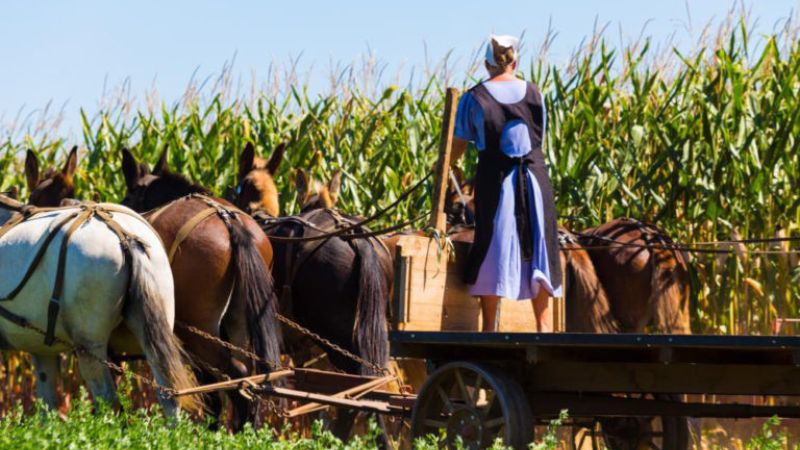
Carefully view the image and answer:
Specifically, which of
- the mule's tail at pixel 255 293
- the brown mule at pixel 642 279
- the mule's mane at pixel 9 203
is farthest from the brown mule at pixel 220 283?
the brown mule at pixel 642 279

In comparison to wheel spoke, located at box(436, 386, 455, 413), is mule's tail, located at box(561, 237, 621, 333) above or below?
above

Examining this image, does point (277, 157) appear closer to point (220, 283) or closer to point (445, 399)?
point (220, 283)

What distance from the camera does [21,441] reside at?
5441 millimetres

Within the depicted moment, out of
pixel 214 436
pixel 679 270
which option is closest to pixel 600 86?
pixel 679 270

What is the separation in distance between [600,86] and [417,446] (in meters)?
6.92

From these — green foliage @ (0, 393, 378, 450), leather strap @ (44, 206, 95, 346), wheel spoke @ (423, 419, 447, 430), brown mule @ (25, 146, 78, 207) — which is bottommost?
green foliage @ (0, 393, 378, 450)

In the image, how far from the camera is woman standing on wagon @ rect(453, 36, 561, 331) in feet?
23.6

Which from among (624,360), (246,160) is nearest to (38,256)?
(246,160)

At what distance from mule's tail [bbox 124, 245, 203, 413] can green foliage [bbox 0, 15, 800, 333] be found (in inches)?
129

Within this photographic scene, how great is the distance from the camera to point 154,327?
299 inches

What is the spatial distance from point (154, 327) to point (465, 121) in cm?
207

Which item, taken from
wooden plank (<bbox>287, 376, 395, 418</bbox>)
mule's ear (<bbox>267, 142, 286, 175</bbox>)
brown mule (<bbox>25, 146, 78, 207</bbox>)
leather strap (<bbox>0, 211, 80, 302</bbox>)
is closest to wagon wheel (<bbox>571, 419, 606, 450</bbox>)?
wooden plank (<bbox>287, 376, 395, 418</bbox>)

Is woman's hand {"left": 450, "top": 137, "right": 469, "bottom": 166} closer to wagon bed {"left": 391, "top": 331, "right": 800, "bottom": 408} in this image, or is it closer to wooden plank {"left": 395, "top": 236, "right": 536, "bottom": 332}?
wooden plank {"left": 395, "top": 236, "right": 536, "bottom": 332}

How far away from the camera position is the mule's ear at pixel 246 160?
10.6 m
